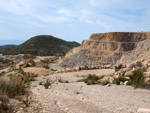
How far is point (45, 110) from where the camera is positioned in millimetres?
4703

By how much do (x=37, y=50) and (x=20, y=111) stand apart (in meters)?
65.2

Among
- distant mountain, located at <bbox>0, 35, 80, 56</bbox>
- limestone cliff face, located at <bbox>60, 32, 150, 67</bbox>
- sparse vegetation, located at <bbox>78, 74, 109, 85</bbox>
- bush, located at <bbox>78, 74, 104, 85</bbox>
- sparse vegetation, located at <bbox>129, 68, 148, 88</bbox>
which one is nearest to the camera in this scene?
sparse vegetation, located at <bbox>129, 68, 148, 88</bbox>

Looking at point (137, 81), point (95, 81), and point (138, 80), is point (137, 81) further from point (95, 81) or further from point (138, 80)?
point (95, 81)

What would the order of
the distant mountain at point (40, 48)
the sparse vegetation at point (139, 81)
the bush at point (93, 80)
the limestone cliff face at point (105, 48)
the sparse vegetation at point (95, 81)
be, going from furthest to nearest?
1. the distant mountain at point (40, 48)
2. the limestone cliff face at point (105, 48)
3. the bush at point (93, 80)
4. the sparse vegetation at point (95, 81)
5. the sparse vegetation at point (139, 81)

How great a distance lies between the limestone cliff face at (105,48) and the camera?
2548 cm

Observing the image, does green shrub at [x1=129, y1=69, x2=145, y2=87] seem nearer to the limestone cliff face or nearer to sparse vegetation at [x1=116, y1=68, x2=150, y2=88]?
sparse vegetation at [x1=116, y1=68, x2=150, y2=88]

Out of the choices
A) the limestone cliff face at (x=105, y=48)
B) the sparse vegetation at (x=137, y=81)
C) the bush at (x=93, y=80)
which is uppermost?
the limestone cliff face at (x=105, y=48)

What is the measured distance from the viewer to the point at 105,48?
2708 centimetres

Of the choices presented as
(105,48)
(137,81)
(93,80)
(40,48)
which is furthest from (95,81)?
(40,48)

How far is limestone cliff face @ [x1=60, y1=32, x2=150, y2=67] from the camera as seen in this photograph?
83.6 feet

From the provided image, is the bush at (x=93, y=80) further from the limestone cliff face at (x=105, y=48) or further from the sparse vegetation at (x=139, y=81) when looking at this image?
the limestone cliff face at (x=105, y=48)

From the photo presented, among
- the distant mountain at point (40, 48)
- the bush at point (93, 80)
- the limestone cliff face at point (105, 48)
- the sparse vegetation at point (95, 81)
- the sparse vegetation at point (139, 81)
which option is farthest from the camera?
the distant mountain at point (40, 48)

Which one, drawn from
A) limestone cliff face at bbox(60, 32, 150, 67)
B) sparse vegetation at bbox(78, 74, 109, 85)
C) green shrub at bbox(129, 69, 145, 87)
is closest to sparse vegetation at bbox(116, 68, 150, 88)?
green shrub at bbox(129, 69, 145, 87)

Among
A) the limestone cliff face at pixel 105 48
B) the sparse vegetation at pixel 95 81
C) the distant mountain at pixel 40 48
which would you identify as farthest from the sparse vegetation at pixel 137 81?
the distant mountain at pixel 40 48
